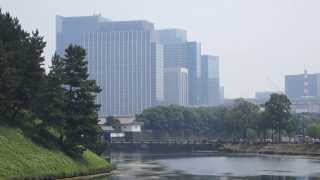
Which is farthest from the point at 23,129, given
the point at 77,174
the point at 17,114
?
the point at 77,174

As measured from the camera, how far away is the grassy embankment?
50.4m

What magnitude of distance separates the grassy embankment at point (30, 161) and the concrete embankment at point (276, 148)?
6032 centimetres

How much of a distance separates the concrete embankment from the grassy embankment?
60.3 meters

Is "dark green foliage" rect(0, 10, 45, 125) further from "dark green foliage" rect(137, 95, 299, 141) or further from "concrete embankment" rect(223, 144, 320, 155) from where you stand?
"dark green foliage" rect(137, 95, 299, 141)

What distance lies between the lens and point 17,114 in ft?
204

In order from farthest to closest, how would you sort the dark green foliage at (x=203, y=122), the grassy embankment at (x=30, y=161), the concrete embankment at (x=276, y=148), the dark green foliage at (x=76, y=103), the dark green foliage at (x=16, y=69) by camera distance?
1. the dark green foliage at (x=203, y=122)
2. the concrete embankment at (x=276, y=148)
3. the dark green foliage at (x=76, y=103)
4. the dark green foliage at (x=16, y=69)
5. the grassy embankment at (x=30, y=161)

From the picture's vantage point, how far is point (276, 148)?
12088 cm

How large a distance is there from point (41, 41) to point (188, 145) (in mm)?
76387

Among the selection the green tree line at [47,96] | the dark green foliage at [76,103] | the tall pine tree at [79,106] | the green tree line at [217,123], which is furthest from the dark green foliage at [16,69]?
the green tree line at [217,123]

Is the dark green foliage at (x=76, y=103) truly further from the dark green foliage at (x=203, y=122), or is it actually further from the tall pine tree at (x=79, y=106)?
the dark green foliage at (x=203, y=122)

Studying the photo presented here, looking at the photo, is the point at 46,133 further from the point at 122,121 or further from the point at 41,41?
the point at 122,121

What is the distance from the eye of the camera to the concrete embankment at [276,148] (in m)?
114

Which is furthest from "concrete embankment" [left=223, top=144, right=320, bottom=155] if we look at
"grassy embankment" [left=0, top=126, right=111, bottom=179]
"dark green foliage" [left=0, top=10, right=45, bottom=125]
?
"dark green foliage" [left=0, top=10, right=45, bottom=125]

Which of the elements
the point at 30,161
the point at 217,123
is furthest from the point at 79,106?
the point at 217,123
